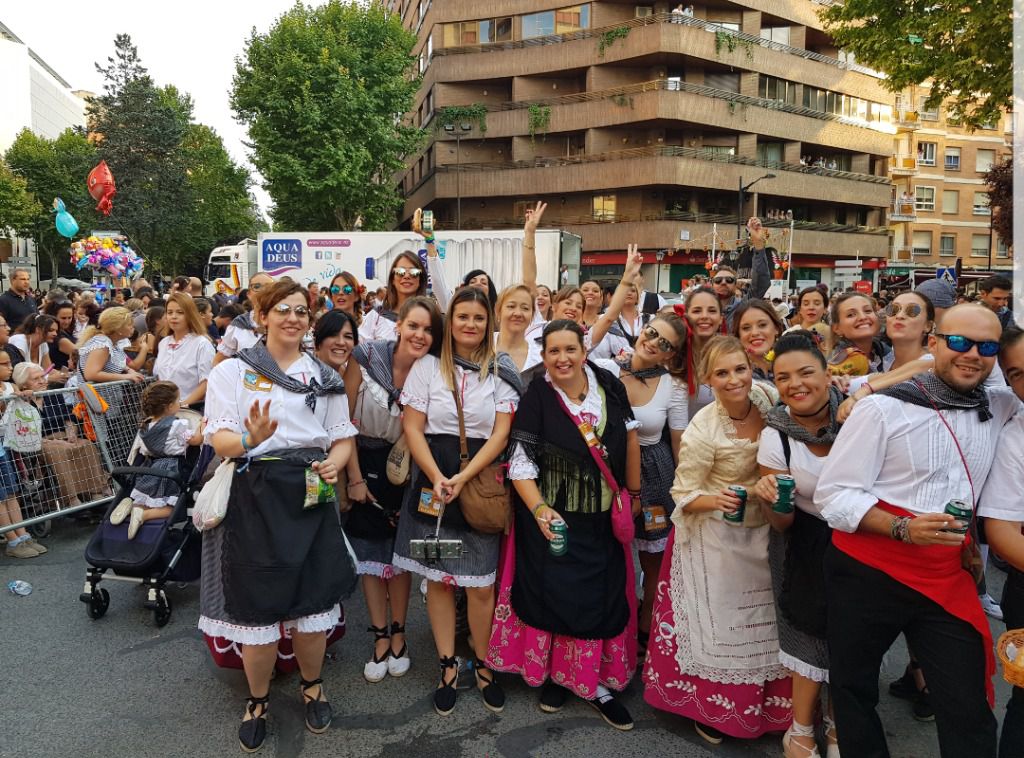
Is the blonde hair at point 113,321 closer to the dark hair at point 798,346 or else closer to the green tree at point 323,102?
the dark hair at point 798,346

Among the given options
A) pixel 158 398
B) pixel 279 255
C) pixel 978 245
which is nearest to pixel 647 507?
pixel 158 398

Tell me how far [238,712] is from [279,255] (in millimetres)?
16077

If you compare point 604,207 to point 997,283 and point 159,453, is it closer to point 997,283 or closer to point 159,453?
point 997,283

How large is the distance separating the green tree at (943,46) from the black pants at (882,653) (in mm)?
10863

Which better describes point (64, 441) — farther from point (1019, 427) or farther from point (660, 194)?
point (660, 194)

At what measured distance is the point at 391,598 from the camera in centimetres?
389

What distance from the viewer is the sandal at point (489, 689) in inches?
137

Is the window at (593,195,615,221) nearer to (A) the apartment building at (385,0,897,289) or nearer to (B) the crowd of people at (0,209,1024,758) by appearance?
(A) the apartment building at (385,0,897,289)

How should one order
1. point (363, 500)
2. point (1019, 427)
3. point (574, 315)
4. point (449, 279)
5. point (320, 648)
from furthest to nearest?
point (449, 279) < point (574, 315) < point (363, 500) < point (320, 648) < point (1019, 427)

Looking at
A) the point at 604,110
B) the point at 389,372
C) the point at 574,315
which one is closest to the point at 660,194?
the point at 604,110

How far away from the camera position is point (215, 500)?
308cm

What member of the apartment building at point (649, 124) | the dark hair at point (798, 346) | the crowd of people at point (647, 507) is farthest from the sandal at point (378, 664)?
the apartment building at point (649, 124)

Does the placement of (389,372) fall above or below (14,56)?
below

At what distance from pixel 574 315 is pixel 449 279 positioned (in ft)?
40.9
